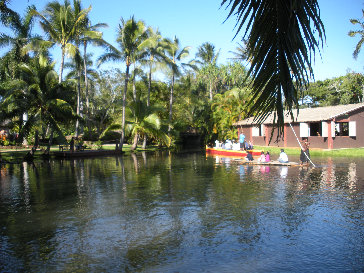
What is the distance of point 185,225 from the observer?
32.2ft

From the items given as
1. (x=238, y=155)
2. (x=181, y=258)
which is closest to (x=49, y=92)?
(x=238, y=155)

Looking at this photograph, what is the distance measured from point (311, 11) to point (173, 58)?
4652 cm

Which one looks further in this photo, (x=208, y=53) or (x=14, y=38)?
(x=208, y=53)

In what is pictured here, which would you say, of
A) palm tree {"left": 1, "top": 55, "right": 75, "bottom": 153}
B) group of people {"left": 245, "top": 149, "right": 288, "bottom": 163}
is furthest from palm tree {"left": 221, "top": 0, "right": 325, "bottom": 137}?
palm tree {"left": 1, "top": 55, "right": 75, "bottom": 153}

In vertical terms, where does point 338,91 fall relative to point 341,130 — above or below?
above

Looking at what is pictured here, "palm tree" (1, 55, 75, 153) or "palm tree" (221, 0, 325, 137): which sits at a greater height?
"palm tree" (1, 55, 75, 153)

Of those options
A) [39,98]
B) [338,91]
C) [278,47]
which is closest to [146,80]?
[39,98]

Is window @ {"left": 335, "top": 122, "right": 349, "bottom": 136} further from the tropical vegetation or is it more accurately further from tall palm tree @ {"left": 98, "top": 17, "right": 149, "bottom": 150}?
tall palm tree @ {"left": 98, "top": 17, "right": 149, "bottom": 150}

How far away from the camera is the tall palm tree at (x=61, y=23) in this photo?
32344 mm

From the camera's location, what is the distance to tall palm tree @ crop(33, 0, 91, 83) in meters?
32.3

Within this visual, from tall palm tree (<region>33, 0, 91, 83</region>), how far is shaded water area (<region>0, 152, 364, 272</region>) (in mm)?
19121

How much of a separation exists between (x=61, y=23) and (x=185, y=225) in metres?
28.6

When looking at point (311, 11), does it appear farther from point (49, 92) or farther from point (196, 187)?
point (49, 92)

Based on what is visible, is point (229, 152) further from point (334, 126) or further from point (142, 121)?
point (142, 121)
